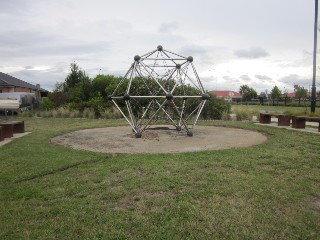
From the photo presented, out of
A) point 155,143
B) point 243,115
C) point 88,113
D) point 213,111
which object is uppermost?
point 213,111

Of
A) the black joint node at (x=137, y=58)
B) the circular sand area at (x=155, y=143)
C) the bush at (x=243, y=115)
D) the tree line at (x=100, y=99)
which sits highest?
the black joint node at (x=137, y=58)

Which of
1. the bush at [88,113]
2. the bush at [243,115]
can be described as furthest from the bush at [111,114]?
the bush at [243,115]

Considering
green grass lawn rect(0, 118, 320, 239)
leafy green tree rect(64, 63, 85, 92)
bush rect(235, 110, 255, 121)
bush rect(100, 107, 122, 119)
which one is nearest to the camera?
green grass lawn rect(0, 118, 320, 239)

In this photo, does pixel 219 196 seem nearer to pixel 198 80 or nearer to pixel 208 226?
pixel 208 226

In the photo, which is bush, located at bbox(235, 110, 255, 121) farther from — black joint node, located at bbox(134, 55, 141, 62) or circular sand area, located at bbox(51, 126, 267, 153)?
black joint node, located at bbox(134, 55, 141, 62)

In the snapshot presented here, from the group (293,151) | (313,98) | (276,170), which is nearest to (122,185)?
(276,170)

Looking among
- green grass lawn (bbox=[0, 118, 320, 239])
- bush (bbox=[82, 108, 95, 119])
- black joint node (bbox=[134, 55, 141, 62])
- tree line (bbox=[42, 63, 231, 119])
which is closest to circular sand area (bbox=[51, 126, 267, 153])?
green grass lawn (bbox=[0, 118, 320, 239])

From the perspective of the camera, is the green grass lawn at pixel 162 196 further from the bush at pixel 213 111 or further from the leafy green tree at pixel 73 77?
the leafy green tree at pixel 73 77

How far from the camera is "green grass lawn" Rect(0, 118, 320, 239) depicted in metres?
3.42

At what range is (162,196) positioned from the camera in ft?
13.9

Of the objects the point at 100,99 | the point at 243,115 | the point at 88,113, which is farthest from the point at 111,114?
the point at 243,115

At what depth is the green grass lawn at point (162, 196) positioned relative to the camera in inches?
134

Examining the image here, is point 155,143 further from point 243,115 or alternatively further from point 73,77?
point 73,77

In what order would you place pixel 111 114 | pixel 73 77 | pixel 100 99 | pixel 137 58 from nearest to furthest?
1. pixel 137 58
2. pixel 111 114
3. pixel 100 99
4. pixel 73 77
